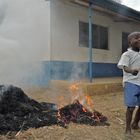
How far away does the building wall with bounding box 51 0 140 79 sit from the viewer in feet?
40.4

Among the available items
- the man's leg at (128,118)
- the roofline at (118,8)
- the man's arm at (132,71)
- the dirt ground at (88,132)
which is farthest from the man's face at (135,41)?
the roofline at (118,8)

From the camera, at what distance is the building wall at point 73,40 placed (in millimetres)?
12320

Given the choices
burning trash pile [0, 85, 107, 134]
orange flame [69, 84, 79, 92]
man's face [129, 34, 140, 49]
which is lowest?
burning trash pile [0, 85, 107, 134]

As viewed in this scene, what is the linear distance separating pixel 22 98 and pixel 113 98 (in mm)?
4104

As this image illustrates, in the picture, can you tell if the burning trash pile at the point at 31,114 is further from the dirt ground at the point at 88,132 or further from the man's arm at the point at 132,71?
the man's arm at the point at 132,71

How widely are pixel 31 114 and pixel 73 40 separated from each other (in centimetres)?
697

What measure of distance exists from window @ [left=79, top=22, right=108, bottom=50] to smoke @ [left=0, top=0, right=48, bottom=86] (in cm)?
206

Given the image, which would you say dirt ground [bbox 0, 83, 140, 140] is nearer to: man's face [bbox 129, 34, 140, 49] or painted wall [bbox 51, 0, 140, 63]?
man's face [bbox 129, 34, 140, 49]

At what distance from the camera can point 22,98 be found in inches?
281

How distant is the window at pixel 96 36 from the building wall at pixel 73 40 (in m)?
0.17

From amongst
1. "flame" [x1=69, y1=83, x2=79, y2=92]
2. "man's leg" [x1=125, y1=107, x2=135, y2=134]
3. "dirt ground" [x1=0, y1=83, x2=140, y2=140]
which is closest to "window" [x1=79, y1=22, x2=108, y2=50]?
"flame" [x1=69, y1=83, x2=79, y2=92]

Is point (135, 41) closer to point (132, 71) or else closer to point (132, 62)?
point (132, 62)

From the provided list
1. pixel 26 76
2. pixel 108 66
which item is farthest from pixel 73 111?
pixel 108 66

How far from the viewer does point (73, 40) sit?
13.2 meters
